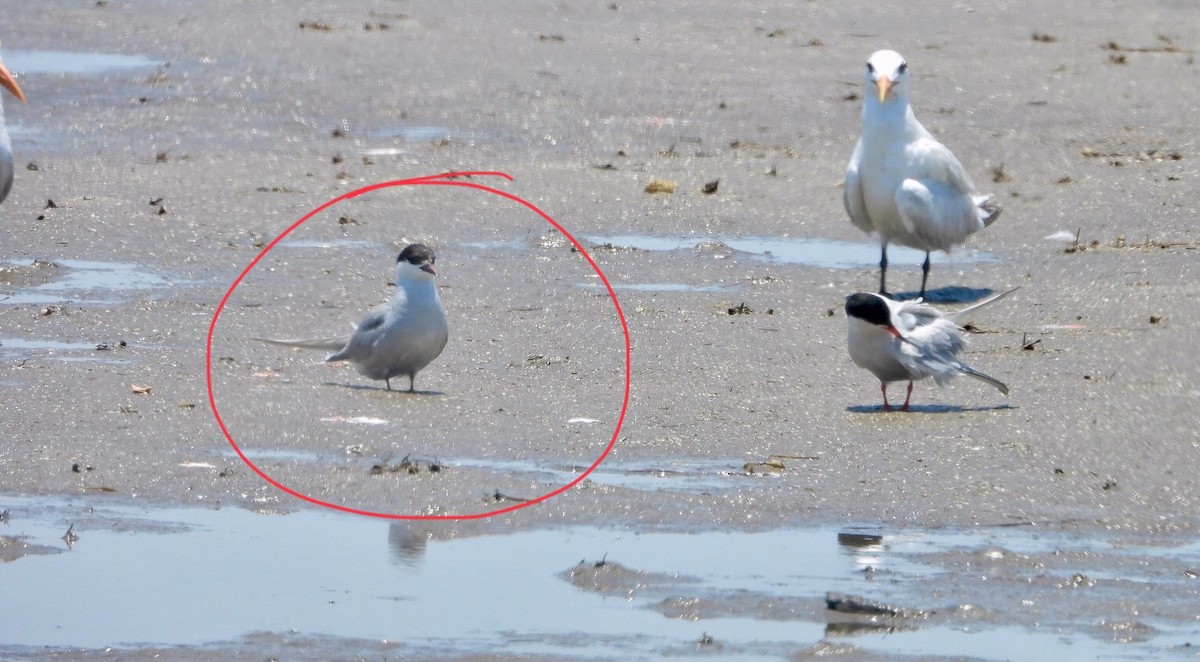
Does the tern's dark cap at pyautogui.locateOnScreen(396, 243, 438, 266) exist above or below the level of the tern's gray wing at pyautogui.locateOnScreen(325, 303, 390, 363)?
above

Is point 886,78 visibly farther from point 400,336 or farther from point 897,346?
point 400,336

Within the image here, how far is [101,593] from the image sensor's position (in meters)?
5.60

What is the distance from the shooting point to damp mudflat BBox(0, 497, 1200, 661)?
5281mm

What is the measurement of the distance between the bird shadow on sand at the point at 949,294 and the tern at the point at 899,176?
6cm

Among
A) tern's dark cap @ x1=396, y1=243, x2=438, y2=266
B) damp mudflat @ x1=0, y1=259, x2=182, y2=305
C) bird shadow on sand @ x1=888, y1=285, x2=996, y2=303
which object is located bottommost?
damp mudflat @ x1=0, y1=259, x2=182, y2=305

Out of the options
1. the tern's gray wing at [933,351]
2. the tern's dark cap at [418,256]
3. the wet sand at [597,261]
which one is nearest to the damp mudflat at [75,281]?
the wet sand at [597,261]

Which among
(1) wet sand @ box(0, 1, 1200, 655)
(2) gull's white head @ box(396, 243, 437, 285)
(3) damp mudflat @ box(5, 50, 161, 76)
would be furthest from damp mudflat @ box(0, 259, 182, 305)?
(3) damp mudflat @ box(5, 50, 161, 76)

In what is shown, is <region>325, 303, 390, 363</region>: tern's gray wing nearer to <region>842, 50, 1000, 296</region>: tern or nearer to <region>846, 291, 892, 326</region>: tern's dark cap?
<region>846, 291, 892, 326</region>: tern's dark cap

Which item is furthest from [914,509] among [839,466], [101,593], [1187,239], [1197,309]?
[1187,239]

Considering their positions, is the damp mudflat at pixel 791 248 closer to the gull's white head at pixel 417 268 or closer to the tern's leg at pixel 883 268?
the tern's leg at pixel 883 268

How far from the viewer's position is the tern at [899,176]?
1005cm

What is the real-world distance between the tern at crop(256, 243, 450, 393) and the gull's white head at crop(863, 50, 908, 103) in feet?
10.1

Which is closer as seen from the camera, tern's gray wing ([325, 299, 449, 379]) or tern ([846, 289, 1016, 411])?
tern's gray wing ([325, 299, 449, 379])

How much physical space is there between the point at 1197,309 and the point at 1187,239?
6.29 feet
